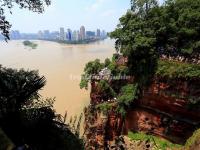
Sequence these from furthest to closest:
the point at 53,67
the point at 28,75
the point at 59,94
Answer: the point at 53,67 < the point at 59,94 < the point at 28,75

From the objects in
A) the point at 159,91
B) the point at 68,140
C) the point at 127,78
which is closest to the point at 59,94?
the point at 127,78

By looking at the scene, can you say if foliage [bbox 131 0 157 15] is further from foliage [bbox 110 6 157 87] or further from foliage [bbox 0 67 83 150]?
foliage [bbox 0 67 83 150]

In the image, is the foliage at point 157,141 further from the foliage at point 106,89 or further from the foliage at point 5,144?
the foliage at point 5,144

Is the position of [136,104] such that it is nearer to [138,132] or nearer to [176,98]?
[138,132]

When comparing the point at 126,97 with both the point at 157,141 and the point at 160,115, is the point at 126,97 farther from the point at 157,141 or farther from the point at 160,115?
the point at 157,141

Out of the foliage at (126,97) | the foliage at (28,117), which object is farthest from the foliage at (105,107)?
the foliage at (28,117)

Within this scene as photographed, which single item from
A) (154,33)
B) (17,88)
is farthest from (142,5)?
(17,88)
